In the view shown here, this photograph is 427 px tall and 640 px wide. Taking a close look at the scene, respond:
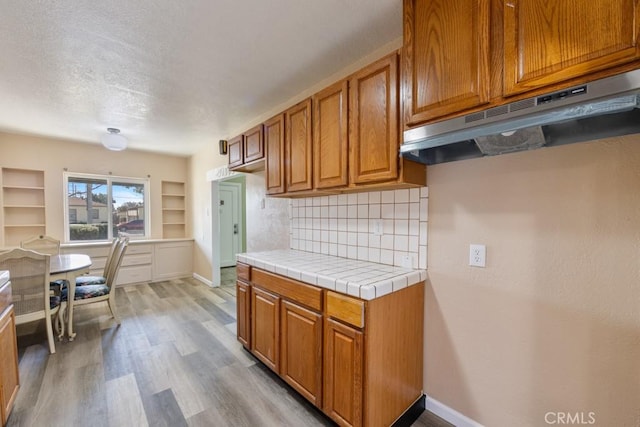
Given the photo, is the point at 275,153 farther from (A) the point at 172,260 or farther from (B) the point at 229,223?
(B) the point at 229,223

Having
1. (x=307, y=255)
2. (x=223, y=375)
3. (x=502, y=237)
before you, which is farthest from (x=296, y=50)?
(x=223, y=375)

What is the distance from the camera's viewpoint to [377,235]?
2037mm

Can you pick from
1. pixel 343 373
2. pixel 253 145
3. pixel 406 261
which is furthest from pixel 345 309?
pixel 253 145

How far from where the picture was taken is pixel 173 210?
18.5ft

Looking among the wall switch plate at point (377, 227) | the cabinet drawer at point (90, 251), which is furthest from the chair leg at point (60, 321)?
the wall switch plate at point (377, 227)

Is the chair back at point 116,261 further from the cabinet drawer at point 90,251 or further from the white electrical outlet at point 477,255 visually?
the white electrical outlet at point 477,255

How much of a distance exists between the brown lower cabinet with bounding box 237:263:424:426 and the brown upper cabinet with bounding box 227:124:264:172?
1.36 meters

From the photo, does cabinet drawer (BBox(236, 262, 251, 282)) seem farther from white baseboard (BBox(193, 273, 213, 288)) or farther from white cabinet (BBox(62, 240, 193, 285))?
white cabinet (BBox(62, 240, 193, 285))

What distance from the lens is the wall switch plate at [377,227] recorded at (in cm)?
201

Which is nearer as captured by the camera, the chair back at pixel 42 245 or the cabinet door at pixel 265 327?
the cabinet door at pixel 265 327

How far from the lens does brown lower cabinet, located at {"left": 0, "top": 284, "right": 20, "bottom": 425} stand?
1528 millimetres

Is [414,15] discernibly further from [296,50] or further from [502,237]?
[502,237]

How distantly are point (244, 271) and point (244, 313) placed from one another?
0.39 m

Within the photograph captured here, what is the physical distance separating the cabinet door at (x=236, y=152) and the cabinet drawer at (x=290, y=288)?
4.53 feet
